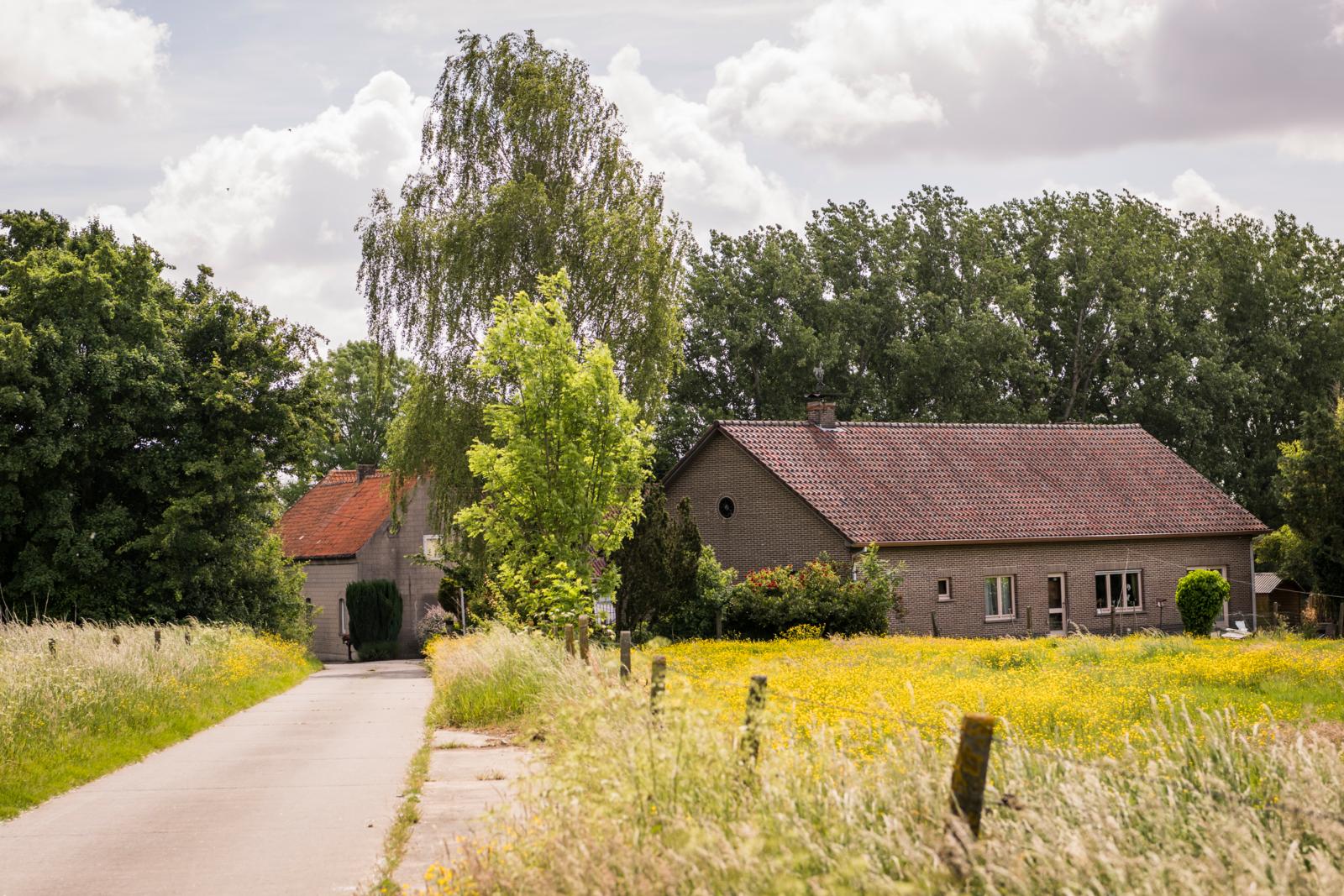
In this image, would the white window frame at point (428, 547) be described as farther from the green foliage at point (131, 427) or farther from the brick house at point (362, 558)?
the green foliage at point (131, 427)

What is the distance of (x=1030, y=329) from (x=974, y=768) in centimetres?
5802

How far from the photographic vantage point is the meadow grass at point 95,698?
13.2 metres

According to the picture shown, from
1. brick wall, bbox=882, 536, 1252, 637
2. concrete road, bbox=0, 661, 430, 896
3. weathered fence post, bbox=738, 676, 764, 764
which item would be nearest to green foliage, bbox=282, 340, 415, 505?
brick wall, bbox=882, 536, 1252, 637

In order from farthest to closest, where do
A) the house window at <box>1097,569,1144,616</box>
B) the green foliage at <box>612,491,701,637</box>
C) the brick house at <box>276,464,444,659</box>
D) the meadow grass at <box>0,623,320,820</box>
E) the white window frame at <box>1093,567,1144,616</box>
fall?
the brick house at <box>276,464,444,659</box> < the house window at <box>1097,569,1144,616</box> < the white window frame at <box>1093,567,1144,616</box> < the green foliage at <box>612,491,701,637</box> < the meadow grass at <box>0,623,320,820</box>

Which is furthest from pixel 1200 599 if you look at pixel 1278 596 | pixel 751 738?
pixel 751 738

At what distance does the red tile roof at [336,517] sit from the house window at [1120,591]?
25472 millimetres

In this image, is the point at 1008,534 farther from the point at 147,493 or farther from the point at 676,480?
the point at 147,493

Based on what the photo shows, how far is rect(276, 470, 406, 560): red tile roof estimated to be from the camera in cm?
5331

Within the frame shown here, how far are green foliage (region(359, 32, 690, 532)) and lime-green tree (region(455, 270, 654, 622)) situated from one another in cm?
1135

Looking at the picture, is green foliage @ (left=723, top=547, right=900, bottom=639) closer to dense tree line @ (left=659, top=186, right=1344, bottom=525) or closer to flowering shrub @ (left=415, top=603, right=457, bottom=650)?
flowering shrub @ (left=415, top=603, right=457, bottom=650)

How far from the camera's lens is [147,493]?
3391 centimetres

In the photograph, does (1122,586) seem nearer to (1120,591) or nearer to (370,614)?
(1120,591)

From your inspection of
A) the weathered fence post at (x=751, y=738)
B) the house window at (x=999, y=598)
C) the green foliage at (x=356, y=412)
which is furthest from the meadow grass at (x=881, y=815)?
the green foliage at (x=356, y=412)

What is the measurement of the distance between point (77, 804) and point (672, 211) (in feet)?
88.7
